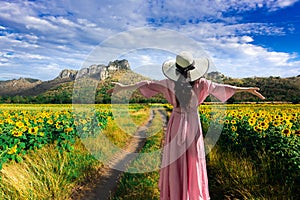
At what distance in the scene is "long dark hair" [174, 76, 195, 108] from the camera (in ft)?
11.5

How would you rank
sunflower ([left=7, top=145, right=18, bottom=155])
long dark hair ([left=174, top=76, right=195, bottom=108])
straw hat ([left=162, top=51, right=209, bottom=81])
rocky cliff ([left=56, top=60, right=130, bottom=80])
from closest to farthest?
straw hat ([left=162, top=51, right=209, bottom=81]), long dark hair ([left=174, top=76, right=195, bottom=108]), rocky cliff ([left=56, top=60, right=130, bottom=80]), sunflower ([left=7, top=145, right=18, bottom=155])

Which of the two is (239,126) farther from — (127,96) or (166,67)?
(166,67)

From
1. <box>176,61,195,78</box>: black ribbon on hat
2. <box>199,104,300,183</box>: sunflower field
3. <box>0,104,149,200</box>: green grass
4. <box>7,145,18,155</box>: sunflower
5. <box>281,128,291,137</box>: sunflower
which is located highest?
<box>176,61,195,78</box>: black ribbon on hat

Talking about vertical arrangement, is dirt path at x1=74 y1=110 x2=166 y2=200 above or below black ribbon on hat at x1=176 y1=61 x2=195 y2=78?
below

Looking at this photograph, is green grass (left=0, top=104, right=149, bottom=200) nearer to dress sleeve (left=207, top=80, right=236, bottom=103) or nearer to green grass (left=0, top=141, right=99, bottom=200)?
green grass (left=0, top=141, right=99, bottom=200)

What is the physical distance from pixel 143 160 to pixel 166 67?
378 cm

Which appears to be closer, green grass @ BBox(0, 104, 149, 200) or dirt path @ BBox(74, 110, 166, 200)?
green grass @ BBox(0, 104, 149, 200)

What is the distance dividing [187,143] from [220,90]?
32.2 inches

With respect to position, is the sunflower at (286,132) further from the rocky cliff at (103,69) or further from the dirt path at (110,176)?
the dirt path at (110,176)

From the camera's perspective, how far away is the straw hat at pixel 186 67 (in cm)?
341

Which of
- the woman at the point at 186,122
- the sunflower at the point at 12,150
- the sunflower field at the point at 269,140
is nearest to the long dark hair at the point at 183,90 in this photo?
the woman at the point at 186,122

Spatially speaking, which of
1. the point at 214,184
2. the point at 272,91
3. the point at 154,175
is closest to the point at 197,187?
the point at 214,184

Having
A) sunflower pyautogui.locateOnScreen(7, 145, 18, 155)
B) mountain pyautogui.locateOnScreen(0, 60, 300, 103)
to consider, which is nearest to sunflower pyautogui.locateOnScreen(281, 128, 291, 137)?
mountain pyautogui.locateOnScreen(0, 60, 300, 103)

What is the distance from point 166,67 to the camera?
12.1ft
